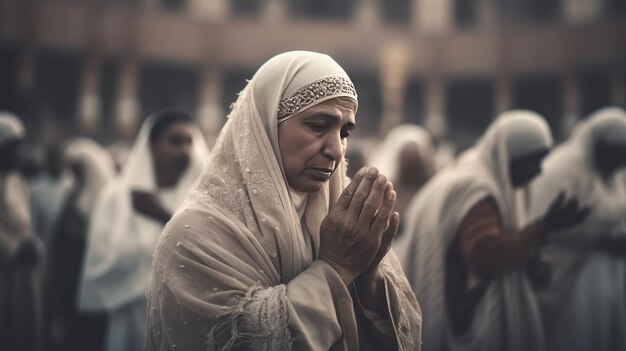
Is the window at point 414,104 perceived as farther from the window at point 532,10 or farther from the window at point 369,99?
the window at point 532,10

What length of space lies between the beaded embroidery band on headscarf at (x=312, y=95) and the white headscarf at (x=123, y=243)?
2.39 meters

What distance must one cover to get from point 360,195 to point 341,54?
19.6 meters

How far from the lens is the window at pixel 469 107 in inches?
846

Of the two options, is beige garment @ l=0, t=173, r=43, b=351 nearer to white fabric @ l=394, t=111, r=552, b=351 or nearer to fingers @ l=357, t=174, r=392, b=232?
white fabric @ l=394, t=111, r=552, b=351

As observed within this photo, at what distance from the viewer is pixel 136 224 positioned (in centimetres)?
398

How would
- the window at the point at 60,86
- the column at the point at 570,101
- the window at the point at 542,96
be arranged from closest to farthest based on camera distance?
the window at the point at 60,86 < the column at the point at 570,101 < the window at the point at 542,96

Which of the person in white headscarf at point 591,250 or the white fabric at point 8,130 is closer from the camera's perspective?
the person in white headscarf at point 591,250

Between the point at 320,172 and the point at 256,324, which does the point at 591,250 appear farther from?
the point at 256,324

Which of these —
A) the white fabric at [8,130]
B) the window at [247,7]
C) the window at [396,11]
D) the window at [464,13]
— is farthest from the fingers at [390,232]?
the window at [464,13]

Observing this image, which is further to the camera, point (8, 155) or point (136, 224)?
point (8, 155)

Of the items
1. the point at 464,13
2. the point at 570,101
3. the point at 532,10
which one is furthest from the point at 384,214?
the point at 464,13

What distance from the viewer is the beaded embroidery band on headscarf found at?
175 cm

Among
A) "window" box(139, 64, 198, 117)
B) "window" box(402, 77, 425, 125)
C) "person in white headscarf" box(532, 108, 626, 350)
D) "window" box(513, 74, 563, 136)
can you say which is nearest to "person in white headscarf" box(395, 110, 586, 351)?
"person in white headscarf" box(532, 108, 626, 350)

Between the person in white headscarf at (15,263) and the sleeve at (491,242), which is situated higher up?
the sleeve at (491,242)
